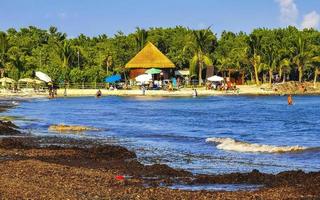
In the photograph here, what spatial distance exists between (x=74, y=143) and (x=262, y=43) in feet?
251

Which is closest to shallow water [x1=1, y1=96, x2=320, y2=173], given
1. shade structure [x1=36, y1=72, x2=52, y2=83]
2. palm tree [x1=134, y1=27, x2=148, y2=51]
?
shade structure [x1=36, y1=72, x2=52, y2=83]

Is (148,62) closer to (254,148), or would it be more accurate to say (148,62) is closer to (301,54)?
(301,54)

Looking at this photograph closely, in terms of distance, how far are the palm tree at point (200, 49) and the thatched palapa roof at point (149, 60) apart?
368 cm

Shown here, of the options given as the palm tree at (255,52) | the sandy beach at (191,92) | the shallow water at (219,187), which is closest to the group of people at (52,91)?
the sandy beach at (191,92)

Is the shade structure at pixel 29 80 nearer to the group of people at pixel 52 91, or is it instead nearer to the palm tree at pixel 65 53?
the group of people at pixel 52 91

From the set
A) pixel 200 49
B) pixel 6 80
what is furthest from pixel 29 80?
pixel 200 49

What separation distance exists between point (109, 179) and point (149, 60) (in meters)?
78.3

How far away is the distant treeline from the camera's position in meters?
92.8

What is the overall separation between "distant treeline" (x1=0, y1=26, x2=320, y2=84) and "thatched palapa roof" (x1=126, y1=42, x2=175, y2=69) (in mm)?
3858

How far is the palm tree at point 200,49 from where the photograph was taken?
93188 millimetres

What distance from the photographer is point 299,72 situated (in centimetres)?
9819

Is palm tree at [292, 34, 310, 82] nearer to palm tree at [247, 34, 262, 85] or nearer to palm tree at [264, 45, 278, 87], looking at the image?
palm tree at [264, 45, 278, 87]

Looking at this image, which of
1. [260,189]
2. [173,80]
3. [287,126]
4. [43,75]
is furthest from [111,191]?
[173,80]

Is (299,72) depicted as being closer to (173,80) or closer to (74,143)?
(173,80)
